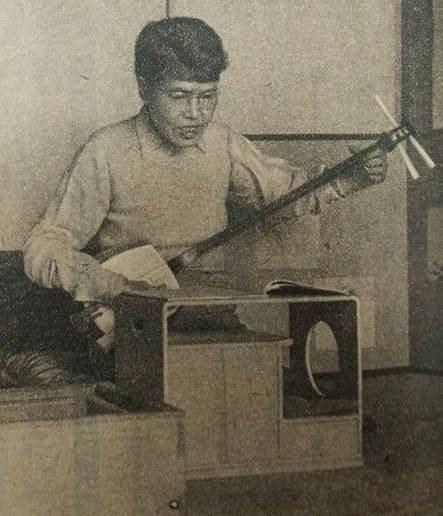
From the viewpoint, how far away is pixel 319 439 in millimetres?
1257

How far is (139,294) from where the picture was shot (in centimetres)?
125

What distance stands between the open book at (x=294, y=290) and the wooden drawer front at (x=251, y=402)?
3.6 inches

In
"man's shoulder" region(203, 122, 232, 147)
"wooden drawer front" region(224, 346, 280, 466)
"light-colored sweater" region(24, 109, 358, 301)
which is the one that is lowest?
"wooden drawer front" region(224, 346, 280, 466)

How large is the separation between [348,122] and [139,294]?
63 cm

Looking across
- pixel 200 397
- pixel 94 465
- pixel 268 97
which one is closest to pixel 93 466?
pixel 94 465

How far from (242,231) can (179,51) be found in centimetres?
34

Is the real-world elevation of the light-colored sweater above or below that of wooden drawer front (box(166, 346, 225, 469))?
above

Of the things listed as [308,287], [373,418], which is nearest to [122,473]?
[308,287]

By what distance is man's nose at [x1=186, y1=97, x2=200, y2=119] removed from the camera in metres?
1.52

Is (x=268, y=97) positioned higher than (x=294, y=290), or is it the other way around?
(x=268, y=97)

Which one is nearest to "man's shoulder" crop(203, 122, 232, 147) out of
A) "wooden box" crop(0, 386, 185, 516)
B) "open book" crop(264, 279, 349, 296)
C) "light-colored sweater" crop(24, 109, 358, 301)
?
"light-colored sweater" crop(24, 109, 358, 301)

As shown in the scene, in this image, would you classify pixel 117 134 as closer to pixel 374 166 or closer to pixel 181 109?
pixel 181 109

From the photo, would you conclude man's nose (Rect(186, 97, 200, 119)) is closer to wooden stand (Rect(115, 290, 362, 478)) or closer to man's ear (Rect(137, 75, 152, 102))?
man's ear (Rect(137, 75, 152, 102))

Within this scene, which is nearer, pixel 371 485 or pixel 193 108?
pixel 371 485
